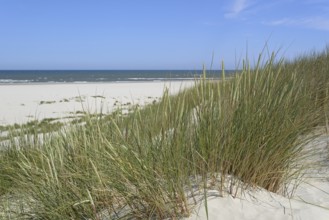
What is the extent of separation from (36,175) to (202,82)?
1.35 m

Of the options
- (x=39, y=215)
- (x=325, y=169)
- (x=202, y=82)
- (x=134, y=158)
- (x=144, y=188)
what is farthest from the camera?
(x=325, y=169)

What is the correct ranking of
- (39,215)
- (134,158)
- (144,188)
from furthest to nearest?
(39,215), (134,158), (144,188)

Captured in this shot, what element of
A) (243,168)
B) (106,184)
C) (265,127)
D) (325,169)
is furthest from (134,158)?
(325,169)

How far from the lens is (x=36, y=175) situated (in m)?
2.68

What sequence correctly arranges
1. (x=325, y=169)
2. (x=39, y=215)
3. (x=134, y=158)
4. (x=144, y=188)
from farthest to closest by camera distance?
(x=325, y=169) < (x=39, y=215) < (x=134, y=158) < (x=144, y=188)

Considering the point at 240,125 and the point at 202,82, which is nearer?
the point at 240,125

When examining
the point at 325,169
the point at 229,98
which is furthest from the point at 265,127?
the point at 325,169

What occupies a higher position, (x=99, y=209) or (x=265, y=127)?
(x=265, y=127)

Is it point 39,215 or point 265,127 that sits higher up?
point 265,127

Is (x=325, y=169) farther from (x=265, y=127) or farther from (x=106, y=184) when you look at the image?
(x=106, y=184)

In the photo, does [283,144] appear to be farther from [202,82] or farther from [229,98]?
[202,82]

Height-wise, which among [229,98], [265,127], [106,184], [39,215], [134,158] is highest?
[229,98]

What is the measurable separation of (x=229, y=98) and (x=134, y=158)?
0.76 m

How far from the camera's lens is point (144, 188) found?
1944mm
